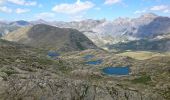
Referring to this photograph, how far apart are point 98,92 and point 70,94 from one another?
13.6 meters

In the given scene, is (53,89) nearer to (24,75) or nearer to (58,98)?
(58,98)

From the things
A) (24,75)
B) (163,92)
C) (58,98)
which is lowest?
(163,92)

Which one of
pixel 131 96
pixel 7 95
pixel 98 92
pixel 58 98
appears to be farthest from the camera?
Answer: pixel 131 96

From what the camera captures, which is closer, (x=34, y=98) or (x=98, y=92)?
(x=34, y=98)

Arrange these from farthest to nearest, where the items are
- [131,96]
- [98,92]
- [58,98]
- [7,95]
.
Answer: [131,96], [98,92], [58,98], [7,95]

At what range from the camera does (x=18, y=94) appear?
110500 millimetres

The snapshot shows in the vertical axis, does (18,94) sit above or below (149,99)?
above

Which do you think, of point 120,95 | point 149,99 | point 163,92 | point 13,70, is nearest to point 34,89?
point 13,70

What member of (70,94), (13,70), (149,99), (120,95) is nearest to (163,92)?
(149,99)

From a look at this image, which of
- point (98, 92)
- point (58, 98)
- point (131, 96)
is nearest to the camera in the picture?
point (58, 98)

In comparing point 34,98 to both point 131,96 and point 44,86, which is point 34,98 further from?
point 131,96

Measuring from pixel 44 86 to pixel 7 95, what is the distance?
50.0 feet

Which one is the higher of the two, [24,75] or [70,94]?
[24,75]

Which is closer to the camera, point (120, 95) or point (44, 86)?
point (44, 86)
